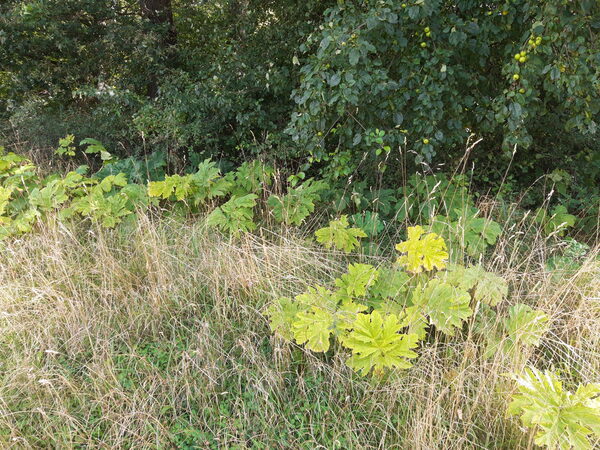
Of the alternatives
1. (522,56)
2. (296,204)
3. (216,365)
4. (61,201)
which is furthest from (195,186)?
(522,56)

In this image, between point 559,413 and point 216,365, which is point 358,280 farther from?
point 559,413

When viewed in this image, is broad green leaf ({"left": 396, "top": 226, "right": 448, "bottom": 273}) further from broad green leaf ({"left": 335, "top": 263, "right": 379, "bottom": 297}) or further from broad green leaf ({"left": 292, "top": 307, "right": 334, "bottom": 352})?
broad green leaf ({"left": 292, "top": 307, "right": 334, "bottom": 352})

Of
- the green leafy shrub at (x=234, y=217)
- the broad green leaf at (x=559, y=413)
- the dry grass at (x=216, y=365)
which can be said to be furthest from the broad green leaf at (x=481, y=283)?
the green leafy shrub at (x=234, y=217)

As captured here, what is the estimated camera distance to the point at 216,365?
82.5 inches

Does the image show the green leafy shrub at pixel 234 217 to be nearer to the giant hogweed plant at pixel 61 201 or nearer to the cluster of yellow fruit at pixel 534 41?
the giant hogweed plant at pixel 61 201

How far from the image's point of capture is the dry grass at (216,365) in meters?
1.79

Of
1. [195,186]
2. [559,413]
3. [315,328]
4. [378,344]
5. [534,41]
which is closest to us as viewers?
[559,413]

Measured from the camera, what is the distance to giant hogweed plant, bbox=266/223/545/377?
1.77 metres

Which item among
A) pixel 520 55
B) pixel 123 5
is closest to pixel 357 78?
pixel 520 55

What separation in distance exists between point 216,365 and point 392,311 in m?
0.88

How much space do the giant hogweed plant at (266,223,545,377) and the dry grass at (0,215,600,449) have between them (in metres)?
0.14

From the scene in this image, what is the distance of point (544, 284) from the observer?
229 cm


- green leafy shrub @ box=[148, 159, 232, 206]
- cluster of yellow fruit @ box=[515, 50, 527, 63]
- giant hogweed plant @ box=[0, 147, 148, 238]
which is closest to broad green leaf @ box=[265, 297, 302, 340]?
green leafy shrub @ box=[148, 159, 232, 206]

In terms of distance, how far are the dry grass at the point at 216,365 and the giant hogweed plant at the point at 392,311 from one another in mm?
144
